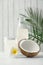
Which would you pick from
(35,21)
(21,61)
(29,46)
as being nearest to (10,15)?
(35,21)

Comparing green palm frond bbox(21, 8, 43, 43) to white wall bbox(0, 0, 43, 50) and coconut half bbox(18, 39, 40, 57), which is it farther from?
coconut half bbox(18, 39, 40, 57)

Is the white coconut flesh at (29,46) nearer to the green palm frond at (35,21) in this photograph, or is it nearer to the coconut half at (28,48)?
the coconut half at (28,48)

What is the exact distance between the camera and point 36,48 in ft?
2.89

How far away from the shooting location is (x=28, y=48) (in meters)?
0.90

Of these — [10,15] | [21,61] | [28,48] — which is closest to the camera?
[21,61]

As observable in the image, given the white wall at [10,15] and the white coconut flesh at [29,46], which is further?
the white wall at [10,15]

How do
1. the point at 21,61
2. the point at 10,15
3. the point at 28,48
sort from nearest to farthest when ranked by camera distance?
the point at 21,61, the point at 28,48, the point at 10,15

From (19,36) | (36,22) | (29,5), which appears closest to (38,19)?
(36,22)

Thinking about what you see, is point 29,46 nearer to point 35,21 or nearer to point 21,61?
point 21,61

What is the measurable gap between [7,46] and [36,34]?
635 millimetres

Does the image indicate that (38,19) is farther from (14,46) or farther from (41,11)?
(14,46)

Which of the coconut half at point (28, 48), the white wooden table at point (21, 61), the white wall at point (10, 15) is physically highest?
the white wall at point (10, 15)

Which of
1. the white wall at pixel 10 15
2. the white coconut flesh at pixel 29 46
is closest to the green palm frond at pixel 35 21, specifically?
the white wall at pixel 10 15

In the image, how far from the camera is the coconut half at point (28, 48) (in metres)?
0.83
